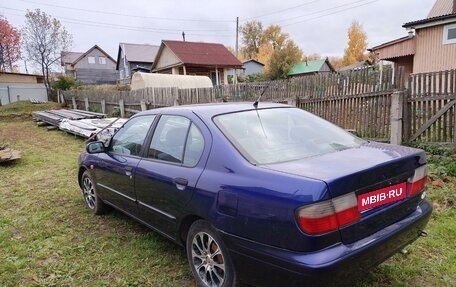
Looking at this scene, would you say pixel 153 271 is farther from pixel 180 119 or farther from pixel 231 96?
pixel 231 96

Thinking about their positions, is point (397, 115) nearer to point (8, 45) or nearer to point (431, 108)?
point (431, 108)

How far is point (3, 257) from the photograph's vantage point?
3.56 meters

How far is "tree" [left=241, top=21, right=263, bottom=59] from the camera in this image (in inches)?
2601

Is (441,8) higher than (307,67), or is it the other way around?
(441,8)

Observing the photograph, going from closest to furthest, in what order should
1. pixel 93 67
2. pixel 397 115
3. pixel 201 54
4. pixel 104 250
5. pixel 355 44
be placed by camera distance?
pixel 104 250 → pixel 397 115 → pixel 201 54 → pixel 93 67 → pixel 355 44

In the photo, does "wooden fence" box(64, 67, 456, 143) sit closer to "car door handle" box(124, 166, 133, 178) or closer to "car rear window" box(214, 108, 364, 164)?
"car rear window" box(214, 108, 364, 164)

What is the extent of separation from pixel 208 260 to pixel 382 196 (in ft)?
4.50

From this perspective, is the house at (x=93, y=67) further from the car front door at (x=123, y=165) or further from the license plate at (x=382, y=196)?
the license plate at (x=382, y=196)

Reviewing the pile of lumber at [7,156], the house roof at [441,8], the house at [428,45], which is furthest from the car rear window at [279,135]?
the house roof at [441,8]

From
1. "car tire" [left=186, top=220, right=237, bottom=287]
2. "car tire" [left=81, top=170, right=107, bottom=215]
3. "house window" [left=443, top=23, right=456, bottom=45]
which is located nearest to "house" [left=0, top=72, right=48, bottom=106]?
"car tire" [left=81, top=170, right=107, bottom=215]

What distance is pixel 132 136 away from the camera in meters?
3.81

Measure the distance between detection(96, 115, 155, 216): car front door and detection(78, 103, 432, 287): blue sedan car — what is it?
4cm

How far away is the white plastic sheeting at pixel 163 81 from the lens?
19.2 meters

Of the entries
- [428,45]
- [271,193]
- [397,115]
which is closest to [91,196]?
[271,193]
